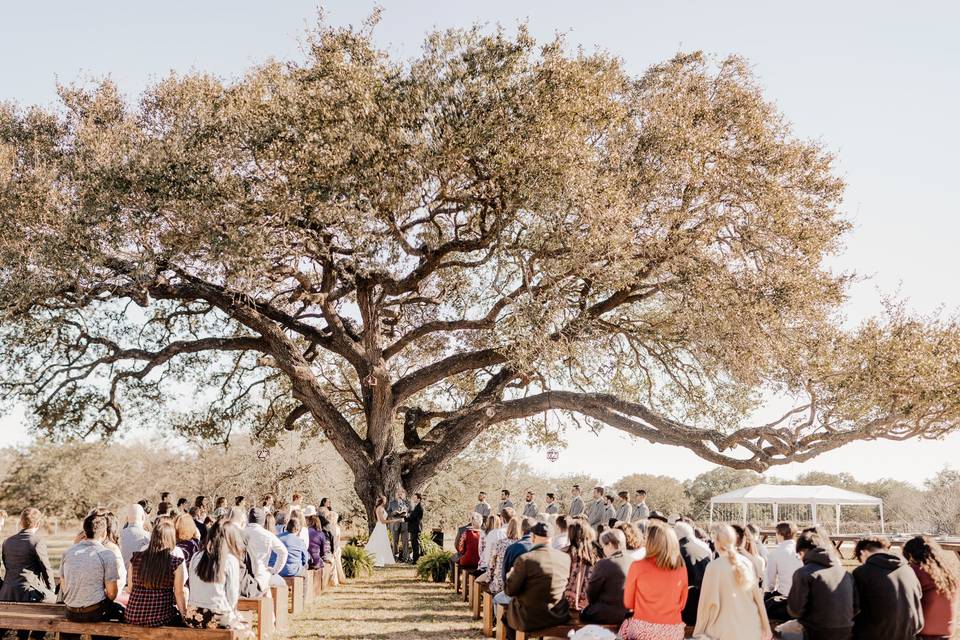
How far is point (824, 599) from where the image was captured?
21.4 feet

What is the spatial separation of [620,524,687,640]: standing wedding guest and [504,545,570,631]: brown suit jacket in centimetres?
103

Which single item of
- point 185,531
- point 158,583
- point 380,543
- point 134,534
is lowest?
point 380,543

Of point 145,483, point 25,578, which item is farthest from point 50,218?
point 145,483

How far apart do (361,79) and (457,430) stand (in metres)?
9.44

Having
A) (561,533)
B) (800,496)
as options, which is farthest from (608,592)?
(800,496)

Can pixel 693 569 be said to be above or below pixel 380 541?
above

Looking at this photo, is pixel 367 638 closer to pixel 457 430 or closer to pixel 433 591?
pixel 433 591

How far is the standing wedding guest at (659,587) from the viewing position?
247 inches

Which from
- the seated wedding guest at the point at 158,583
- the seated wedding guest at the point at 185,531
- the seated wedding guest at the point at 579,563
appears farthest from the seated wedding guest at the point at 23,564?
the seated wedding guest at the point at 579,563

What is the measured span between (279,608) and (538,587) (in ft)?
13.7

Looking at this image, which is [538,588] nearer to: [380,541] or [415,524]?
[380,541]

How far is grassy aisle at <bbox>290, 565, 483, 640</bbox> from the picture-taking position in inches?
380

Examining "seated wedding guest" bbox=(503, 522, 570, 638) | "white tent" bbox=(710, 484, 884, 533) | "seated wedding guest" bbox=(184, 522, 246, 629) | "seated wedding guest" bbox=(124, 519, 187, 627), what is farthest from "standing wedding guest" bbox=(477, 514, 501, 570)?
"white tent" bbox=(710, 484, 884, 533)

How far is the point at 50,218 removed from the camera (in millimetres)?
13977
